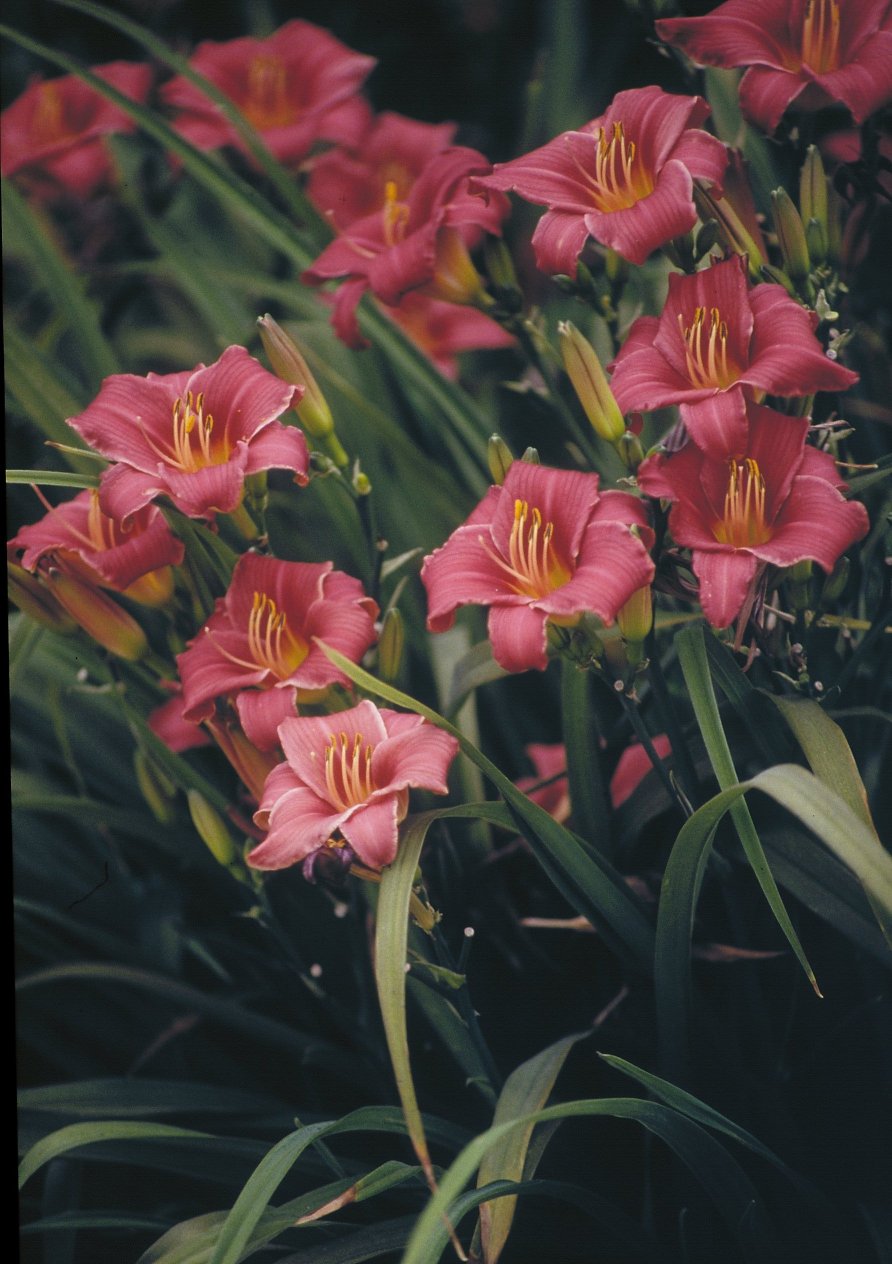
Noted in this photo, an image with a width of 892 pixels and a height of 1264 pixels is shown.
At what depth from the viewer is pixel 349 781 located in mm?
539

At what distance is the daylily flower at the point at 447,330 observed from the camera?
3.27 ft

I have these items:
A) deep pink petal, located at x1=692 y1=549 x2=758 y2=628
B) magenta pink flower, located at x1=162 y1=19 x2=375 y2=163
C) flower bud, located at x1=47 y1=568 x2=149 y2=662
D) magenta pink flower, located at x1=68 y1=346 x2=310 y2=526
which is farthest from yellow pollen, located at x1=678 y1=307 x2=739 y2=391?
magenta pink flower, located at x1=162 y1=19 x2=375 y2=163

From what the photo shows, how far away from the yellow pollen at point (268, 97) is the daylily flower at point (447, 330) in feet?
0.63

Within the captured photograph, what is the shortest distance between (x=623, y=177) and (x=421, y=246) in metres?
0.13

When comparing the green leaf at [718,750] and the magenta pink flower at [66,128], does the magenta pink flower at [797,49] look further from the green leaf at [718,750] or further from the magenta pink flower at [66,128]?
the magenta pink flower at [66,128]

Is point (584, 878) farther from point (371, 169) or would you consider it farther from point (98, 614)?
point (371, 169)

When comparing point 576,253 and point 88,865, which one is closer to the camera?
point 576,253

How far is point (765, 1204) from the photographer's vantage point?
596 millimetres

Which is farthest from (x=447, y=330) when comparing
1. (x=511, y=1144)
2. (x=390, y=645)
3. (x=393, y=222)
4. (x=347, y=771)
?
(x=511, y=1144)

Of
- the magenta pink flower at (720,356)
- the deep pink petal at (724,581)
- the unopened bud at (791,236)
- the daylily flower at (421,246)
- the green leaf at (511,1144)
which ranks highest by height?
the daylily flower at (421,246)

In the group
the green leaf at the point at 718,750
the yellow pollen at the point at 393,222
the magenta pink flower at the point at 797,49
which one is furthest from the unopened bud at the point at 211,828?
the magenta pink flower at the point at 797,49

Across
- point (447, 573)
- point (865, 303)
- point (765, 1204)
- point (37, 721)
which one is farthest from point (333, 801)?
point (865, 303)

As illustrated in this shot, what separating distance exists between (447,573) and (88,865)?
18.8 inches

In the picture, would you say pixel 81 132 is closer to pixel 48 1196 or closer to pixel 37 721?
pixel 37 721
